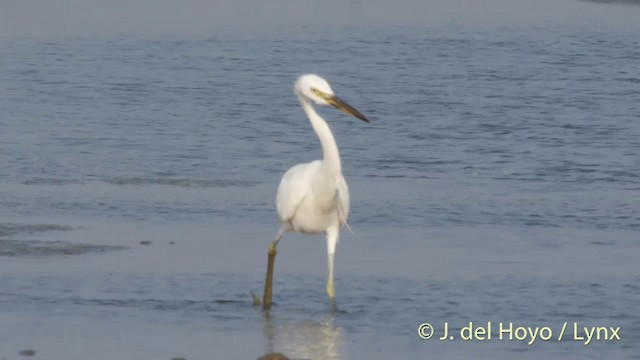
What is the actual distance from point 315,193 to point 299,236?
258 centimetres

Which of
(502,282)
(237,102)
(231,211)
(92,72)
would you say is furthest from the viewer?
(92,72)

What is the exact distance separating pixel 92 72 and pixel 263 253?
13.7 m

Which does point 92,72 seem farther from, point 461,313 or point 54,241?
point 461,313

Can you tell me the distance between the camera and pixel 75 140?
61.4ft

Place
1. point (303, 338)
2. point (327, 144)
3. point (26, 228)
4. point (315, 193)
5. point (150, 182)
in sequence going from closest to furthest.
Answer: point (303, 338) < point (327, 144) < point (315, 193) < point (26, 228) < point (150, 182)

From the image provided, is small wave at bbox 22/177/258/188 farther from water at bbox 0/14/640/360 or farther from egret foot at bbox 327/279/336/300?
egret foot at bbox 327/279/336/300

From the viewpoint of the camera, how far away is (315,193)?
1112cm

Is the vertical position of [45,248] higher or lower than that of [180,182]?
higher

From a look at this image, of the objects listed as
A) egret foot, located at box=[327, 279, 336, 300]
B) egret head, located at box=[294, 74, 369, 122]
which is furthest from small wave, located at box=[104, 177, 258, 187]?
egret head, located at box=[294, 74, 369, 122]

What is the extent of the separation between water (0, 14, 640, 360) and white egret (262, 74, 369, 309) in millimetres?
474

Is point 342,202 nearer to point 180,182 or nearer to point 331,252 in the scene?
point 331,252

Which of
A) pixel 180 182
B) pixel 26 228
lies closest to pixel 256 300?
pixel 26 228

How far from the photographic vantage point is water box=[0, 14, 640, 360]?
1052 centimetres

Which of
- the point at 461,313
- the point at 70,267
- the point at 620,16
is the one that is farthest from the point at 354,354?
the point at 620,16
